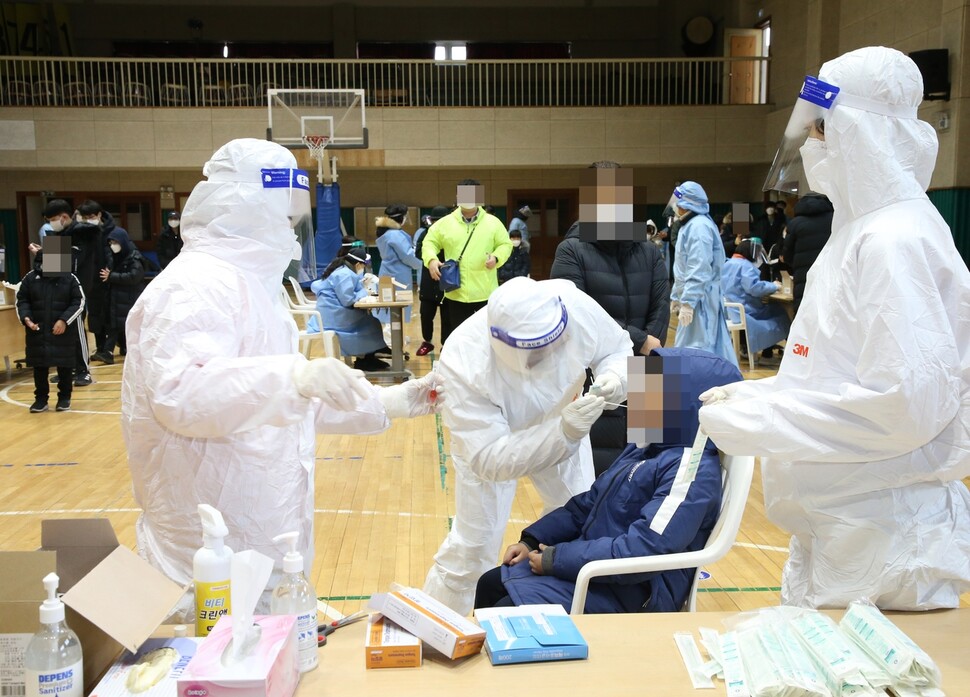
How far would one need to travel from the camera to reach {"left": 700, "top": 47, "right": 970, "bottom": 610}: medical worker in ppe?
1.66 m

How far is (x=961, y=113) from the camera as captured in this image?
34.2 ft

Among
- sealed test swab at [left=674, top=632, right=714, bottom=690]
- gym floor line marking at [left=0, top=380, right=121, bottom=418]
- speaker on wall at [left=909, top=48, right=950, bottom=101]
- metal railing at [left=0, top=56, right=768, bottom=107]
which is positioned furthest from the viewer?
metal railing at [left=0, top=56, right=768, bottom=107]

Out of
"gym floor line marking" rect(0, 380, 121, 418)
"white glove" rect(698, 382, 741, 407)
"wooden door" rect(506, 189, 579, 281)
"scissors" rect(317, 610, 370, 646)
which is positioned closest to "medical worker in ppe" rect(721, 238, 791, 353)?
"gym floor line marking" rect(0, 380, 121, 418)

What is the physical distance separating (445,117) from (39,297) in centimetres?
1029

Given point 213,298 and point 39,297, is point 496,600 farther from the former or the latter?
point 39,297

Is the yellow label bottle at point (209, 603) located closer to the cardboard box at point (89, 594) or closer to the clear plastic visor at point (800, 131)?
the cardboard box at point (89, 594)

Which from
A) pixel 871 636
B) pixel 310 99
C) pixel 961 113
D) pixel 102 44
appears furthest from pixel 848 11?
pixel 102 44

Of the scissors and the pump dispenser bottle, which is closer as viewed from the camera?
the pump dispenser bottle

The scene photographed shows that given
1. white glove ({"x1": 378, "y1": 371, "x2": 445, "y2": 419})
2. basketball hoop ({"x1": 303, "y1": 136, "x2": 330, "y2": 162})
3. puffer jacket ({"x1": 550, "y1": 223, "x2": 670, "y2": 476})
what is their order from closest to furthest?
white glove ({"x1": 378, "y1": 371, "x2": 445, "y2": 419}) < puffer jacket ({"x1": 550, "y1": 223, "x2": 670, "y2": 476}) < basketball hoop ({"x1": 303, "y1": 136, "x2": 330, "y2": 162})

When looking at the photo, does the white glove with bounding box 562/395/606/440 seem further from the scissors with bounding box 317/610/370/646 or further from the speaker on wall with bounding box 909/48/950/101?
the speaker on wall with bounding box 909/48/950/101

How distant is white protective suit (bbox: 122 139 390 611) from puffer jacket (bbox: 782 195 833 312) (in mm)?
4980

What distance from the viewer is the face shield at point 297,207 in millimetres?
2148

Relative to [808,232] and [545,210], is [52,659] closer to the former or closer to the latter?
[808,232]

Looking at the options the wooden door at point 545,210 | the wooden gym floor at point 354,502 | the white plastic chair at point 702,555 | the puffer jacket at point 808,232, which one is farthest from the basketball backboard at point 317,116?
the white plastic chair at point 702,555
